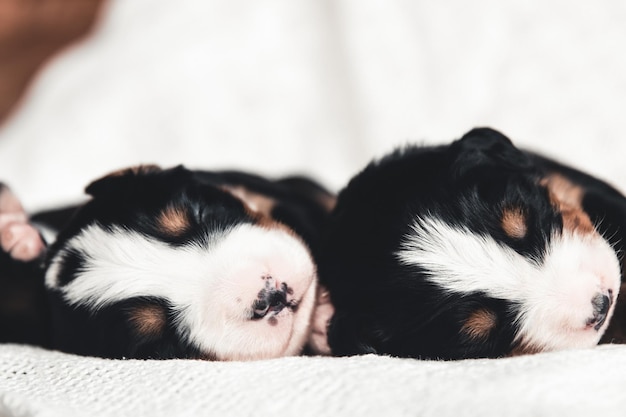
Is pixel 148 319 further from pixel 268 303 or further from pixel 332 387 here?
pixel 332 387

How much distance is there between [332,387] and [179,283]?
448 mm

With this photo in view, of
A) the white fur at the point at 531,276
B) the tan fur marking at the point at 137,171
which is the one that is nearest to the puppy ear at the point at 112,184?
the tan fur marking at the point at 137,171

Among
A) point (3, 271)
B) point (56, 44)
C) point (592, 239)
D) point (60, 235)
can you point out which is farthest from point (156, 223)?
point (56, 44)

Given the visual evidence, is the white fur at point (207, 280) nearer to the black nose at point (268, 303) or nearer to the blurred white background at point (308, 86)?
the black nose at point (268, 303)

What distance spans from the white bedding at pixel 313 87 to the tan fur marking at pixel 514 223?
84cm

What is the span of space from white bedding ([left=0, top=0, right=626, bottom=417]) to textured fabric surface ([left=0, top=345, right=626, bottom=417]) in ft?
3.90

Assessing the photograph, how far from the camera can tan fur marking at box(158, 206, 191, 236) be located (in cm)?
153

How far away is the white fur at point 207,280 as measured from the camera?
1.42 metres

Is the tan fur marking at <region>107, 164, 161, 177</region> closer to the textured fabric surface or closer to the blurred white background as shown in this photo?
the textured fabric surface

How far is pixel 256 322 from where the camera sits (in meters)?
1.44

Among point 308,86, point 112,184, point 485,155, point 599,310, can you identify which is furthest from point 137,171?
point 308,86

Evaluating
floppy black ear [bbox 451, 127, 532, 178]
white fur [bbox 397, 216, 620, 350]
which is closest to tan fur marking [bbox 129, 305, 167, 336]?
white fur [bbox 397, 216, 620, 350]

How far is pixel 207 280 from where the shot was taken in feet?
4.74

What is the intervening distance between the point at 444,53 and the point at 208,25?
39.8 inches
